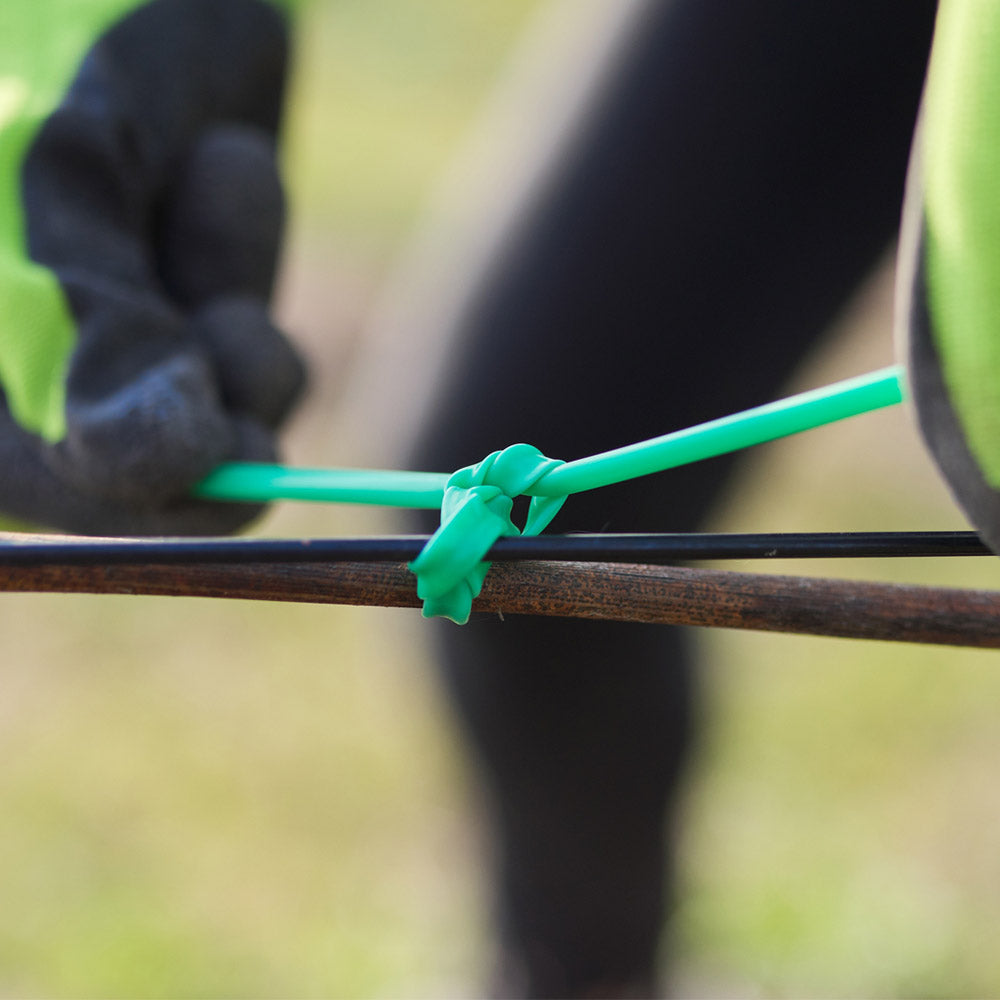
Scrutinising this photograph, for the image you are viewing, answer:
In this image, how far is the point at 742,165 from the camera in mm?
586

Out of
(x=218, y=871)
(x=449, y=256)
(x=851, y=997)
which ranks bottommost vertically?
(x=851, y=997)

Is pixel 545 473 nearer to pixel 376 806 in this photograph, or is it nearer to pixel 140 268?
pixel 140 268

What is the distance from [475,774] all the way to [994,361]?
0.52m

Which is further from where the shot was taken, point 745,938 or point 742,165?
point 745,938

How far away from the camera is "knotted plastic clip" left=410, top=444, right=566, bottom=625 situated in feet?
1.04

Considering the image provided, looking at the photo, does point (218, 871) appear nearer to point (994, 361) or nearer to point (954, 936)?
point (954, 936)

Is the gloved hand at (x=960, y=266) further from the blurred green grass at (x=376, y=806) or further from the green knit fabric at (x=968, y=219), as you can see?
the blurred green grass at (x=376, y=806)

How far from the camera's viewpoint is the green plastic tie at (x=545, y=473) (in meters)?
0.32

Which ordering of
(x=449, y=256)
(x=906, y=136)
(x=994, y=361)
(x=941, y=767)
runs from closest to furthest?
1. (x=994, y=361)
2. (x=906, y=136)
3. (x=449, y=256)
4. (x=941, y=767)

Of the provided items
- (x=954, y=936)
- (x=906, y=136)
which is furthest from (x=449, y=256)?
(x=954, y=936)

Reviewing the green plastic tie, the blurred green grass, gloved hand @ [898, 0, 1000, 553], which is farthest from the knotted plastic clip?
the blurred green grass

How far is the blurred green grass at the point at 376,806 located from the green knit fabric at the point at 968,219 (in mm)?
318

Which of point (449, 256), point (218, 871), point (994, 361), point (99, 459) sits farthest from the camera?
point (218, 871)

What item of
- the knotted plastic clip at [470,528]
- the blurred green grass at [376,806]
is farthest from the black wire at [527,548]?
the blurred green grass at [376,806]
